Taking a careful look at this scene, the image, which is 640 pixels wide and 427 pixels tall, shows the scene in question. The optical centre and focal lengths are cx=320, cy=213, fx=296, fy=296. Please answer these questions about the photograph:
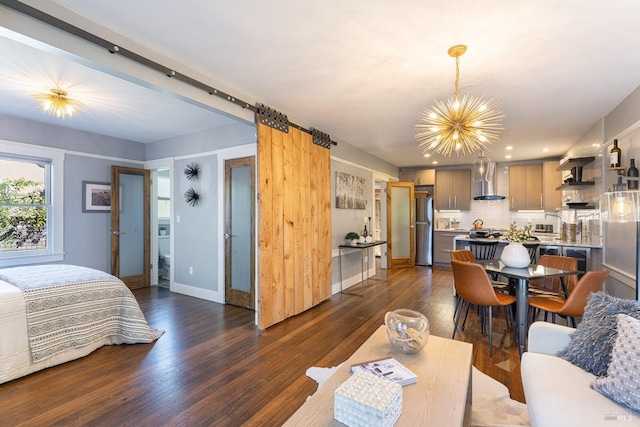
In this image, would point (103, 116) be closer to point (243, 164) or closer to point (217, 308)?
point (243, 164)

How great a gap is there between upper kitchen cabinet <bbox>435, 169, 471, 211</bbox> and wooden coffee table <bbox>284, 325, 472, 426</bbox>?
6.26 meters

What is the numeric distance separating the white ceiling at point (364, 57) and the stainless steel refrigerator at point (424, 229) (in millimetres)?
3627

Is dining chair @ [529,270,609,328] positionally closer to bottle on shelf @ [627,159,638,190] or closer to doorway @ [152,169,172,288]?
bottle on shelf @ [627,159,638,190]

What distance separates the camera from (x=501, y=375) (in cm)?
245

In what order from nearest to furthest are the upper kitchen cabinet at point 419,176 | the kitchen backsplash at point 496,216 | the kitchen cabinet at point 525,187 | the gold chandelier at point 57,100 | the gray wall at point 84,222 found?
1. the gold chandelier at point 57,100
2. the gray wall at point 84,222
3. the kitchen cabinet at point 525,187
4. the kitchen backsplash at point 496,216
5. the upper kitchen cabinet at point 419,176

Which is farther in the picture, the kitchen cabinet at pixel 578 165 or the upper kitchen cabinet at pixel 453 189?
the upper kitchen cabinet at pixel 453 189

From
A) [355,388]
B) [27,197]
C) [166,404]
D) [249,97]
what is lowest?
[166,404]

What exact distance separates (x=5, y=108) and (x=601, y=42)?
6.28 metres

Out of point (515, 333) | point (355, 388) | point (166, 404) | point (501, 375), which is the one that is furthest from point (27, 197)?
point (515, 333)

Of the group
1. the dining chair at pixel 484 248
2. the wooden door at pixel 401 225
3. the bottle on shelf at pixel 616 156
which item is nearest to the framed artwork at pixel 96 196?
the wooden door at pixel 401 225

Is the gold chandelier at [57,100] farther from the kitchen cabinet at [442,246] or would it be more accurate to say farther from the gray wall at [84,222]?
the kitchen cabinet at [442,246]

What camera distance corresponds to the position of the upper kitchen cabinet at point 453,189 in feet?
24.5

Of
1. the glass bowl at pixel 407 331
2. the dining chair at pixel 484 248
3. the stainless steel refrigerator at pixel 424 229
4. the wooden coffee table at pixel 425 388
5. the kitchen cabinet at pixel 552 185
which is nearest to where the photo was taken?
the wooden coffee table at pixel 425 388

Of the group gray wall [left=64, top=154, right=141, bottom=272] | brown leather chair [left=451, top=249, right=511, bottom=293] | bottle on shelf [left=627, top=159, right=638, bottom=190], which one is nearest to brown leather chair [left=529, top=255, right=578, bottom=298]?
brown leather chair [left=451, top=249, right=511, bottom=293]
